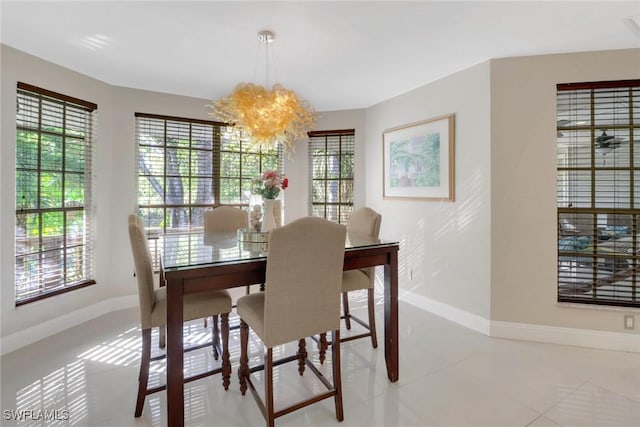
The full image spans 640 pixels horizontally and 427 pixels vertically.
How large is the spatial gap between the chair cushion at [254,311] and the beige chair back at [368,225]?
97 centimetres

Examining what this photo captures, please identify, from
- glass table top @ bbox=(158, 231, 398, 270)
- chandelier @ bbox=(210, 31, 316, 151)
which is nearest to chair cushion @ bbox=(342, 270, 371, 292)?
glass table top @ bbox=(158, 231, 398, 270)

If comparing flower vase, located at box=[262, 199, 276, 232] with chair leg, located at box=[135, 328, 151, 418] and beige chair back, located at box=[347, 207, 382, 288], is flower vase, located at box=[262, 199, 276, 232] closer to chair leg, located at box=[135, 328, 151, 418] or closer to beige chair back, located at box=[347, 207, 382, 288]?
beige chair back, located at box=[347, 207, 382, 288]

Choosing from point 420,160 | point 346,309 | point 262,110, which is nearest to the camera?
point 262,110

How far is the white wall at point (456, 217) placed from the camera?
2.93 metres

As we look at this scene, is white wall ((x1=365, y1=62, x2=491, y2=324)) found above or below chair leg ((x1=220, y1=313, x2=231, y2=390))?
above

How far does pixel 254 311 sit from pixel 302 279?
38 centimetres

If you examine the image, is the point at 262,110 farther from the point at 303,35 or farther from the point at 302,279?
the point at 302,279

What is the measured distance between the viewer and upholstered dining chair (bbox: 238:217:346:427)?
5.33ft

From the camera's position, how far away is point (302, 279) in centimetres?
170

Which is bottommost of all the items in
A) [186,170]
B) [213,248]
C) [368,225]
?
[213,248]

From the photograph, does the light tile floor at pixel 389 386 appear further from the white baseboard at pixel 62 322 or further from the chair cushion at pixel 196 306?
the chair cushion at pixel 196 306

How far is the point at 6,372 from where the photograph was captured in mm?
2264

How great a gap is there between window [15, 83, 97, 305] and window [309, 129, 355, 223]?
Answer: 2665 mm

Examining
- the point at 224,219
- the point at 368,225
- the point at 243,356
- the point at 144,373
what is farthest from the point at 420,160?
the point at 144,373
